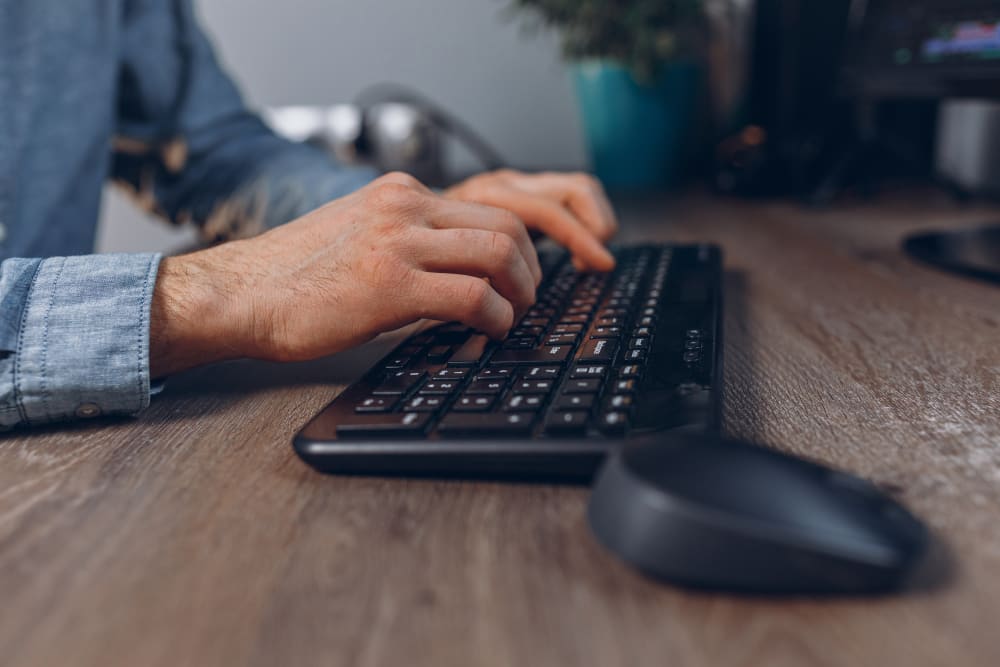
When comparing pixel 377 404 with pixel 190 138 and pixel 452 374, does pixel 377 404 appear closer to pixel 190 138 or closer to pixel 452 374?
pixel 452 374

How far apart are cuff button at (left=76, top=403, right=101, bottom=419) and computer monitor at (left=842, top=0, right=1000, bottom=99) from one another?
789mm

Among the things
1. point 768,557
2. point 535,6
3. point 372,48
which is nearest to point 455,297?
point 768,557

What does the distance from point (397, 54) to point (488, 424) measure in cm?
134

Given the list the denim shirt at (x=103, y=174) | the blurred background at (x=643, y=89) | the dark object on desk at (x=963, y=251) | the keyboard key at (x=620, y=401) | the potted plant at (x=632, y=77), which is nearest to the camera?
the keyboard key at (x=620, y=401)

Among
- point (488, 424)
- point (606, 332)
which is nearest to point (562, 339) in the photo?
point (606, 332)

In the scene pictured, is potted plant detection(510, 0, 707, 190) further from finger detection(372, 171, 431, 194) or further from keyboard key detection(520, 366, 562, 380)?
keyboard key detection(520, 366, 562, 380)

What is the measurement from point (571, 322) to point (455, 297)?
82mm

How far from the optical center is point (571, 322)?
49 centimetres

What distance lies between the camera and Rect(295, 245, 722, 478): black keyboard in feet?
1.07

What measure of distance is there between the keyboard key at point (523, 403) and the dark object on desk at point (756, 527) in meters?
0.08

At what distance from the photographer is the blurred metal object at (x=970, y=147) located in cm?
109

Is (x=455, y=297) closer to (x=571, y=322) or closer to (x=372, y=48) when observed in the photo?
(x=571, y=322)

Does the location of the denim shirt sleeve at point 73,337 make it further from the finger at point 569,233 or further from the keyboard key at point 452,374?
the finger at point 569,233

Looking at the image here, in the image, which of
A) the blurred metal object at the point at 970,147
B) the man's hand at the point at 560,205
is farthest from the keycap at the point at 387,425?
the blurred metal object at the point at 970,147
